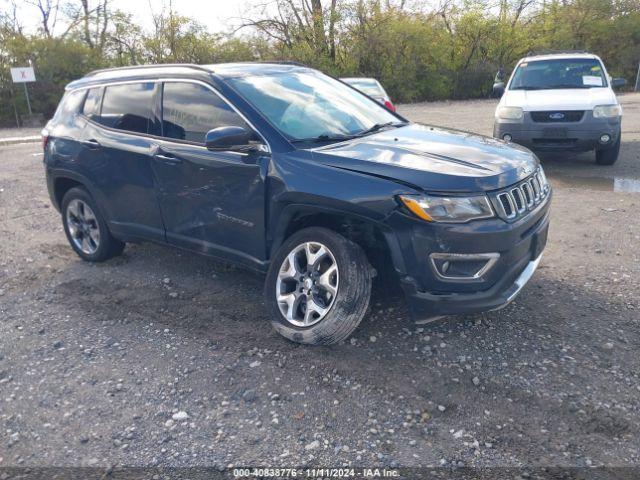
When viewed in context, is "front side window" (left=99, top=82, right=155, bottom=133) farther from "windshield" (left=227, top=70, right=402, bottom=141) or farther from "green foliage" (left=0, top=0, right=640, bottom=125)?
"green foliage" (left=0, top=0, right=640, bottom=125)

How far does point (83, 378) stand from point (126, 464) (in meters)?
0.95

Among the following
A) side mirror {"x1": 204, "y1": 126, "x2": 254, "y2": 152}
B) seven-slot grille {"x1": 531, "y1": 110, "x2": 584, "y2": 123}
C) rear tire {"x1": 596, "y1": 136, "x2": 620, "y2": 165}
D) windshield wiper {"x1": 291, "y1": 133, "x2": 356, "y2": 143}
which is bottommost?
rear tire {"x1": 596, "y1": 136, "x2": 620, "y2": 165}

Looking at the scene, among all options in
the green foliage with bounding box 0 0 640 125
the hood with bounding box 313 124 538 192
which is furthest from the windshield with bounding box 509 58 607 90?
the green foliage with bounding box 0 0 640 125

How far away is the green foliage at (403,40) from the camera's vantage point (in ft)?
84.9

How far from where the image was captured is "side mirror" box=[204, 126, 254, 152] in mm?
3676

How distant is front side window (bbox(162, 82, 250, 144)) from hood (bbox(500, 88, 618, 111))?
6.12 meters

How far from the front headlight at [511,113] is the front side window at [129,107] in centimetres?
611

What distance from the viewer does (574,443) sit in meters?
2.76

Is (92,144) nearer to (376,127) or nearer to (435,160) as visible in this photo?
(376,127)

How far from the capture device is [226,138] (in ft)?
12.0

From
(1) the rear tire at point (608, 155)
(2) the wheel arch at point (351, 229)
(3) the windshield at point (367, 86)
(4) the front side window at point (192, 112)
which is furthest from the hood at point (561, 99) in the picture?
(4) the front side window at point (192, 112)

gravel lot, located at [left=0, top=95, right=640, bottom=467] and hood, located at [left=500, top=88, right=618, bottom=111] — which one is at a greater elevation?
hood, located at [left=500, top=88, right=618, bottom=111]

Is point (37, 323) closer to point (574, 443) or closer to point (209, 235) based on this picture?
point (209, 235)

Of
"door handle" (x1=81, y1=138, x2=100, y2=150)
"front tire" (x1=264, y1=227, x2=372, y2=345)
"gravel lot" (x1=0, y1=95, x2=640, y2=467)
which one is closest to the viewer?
"gravel lot" (x1=0, y1=95, x2=640, y2=467)
